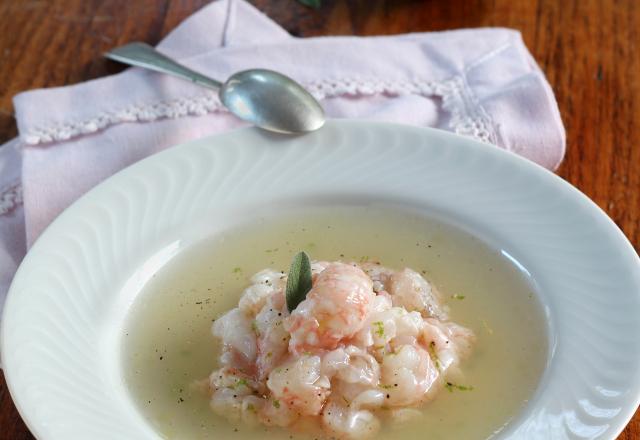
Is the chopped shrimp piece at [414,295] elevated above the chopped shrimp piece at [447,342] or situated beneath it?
elevated above

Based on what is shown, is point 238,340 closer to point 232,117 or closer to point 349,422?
point 349,422

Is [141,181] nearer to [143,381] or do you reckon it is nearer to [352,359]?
[143,381]

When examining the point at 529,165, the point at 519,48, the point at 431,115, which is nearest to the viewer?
the point at 529,165

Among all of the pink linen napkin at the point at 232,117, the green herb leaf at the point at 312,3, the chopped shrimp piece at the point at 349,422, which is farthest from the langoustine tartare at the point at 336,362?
the green herb leaf at the point at 312,3

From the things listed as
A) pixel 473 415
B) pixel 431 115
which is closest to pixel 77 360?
pixel 473 415

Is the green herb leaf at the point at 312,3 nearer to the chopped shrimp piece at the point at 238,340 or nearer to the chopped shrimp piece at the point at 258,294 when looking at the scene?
the chopped shrimp piece at the point at 258,294

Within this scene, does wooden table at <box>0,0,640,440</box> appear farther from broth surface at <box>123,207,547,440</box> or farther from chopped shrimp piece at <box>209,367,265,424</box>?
chopped shrimp piece at <box>209,367,265,424</box>
